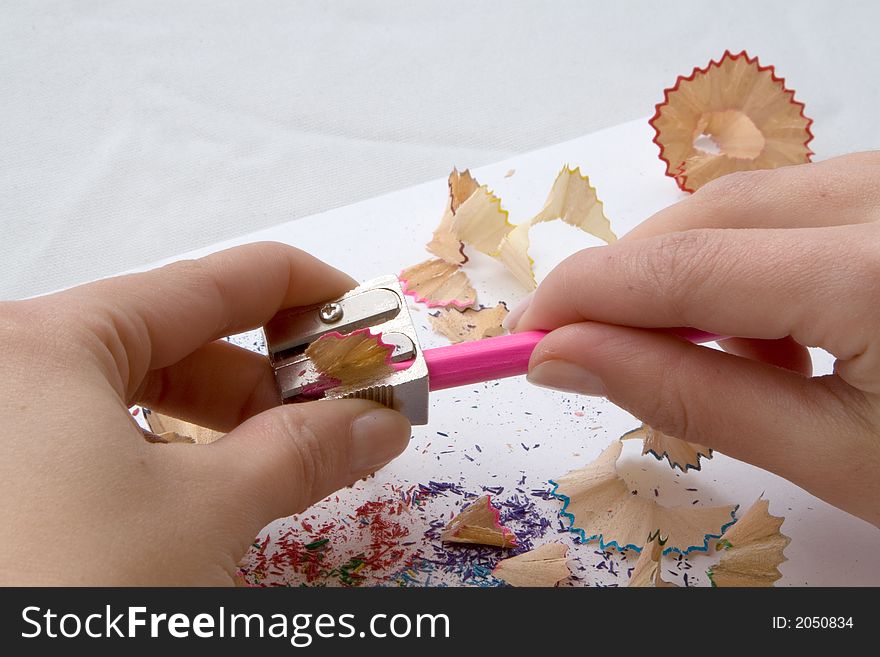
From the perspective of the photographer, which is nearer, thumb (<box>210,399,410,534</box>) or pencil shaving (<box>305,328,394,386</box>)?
thumb (<box>210,399,410,534</box>)

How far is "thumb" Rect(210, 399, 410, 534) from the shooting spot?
0.78m

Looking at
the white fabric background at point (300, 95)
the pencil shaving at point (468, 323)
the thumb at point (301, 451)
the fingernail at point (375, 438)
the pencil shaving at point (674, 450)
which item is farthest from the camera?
the white fabric background at point (300, 95)

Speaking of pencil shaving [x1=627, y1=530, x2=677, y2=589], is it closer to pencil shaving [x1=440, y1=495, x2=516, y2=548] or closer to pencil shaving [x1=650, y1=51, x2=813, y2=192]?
A: pencil shaving [x1=440, y1=495, x2=516, y2=548]

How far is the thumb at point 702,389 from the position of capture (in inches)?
34.5

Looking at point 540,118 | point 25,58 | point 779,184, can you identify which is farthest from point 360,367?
point 25,58

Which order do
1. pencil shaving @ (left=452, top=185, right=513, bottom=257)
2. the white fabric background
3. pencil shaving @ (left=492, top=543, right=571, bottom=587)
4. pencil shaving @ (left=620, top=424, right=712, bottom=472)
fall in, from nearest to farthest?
1. pencil shaving @ (left=492, top=543, right=571, bottom=587)
2. pencil shaving @ (left=620, top=424, right=712, bottom=472)
3. pencil shaving @ (left=452, top=185, right=513, bottom=257)
4. the white fabric background

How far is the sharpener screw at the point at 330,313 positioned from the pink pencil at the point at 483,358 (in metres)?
0.12

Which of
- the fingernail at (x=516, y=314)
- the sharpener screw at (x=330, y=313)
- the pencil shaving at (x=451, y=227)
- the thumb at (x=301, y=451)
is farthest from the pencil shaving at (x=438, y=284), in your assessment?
the thumb at (x=301, y=451)

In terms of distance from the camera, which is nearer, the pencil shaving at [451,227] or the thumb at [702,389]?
the thumb at [702,389]

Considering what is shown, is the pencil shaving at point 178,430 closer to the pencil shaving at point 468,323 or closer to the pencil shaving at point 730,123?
the pencil shaving at point 468,323

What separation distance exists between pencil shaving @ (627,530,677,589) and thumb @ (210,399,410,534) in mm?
306
